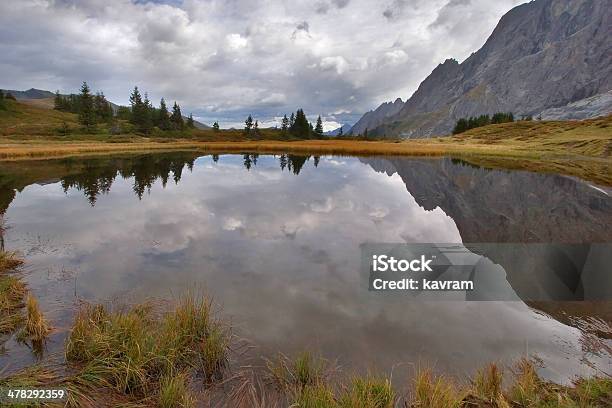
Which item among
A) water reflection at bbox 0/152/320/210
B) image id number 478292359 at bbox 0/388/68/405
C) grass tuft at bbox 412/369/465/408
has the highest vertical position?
grass tuft at bbox 412/369/465/408

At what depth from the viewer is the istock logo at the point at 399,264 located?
1358cm

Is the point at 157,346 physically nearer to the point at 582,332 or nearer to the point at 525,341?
the point at 525,341

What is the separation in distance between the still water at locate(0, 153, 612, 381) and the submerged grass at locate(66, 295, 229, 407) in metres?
0.90

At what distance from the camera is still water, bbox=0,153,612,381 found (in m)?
8.09

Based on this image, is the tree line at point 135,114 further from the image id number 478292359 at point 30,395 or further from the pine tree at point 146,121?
the image id number 478292359 at point 30,395

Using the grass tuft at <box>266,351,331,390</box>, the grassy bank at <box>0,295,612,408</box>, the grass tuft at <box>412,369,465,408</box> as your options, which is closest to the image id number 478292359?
the grassy bank at <box>0,295,612,408</box>

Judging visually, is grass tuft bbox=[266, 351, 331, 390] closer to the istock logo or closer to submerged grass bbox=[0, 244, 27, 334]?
submerged grass bbox=[0, 244, 27, 334]

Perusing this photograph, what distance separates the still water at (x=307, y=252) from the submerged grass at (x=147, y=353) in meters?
0.90

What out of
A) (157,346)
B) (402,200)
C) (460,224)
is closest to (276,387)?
(157,346)

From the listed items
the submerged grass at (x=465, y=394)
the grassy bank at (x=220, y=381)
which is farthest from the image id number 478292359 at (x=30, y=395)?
the submerged grass at (x=465, y=394)

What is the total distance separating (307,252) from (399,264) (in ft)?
12.7

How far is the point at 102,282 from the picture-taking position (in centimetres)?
1127

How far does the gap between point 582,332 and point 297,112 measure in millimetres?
151913

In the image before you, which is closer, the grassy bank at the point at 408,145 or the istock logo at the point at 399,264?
the istock logo at the point at 399,264
